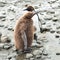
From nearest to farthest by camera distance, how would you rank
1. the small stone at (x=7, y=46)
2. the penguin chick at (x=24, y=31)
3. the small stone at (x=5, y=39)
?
the penguin chick at (x=24, y=31) → the small stone at (x=7, y=46) → the small stone at (x=5, y=39)

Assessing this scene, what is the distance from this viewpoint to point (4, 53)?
4098 millimetres

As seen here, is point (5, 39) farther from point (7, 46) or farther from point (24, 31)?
point (24, 31)

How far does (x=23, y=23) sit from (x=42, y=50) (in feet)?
1.66

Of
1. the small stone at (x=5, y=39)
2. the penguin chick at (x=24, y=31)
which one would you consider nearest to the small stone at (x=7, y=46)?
the small stone at (x=5, y=39)

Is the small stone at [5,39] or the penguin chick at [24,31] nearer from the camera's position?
the penguin chick at [24,31]

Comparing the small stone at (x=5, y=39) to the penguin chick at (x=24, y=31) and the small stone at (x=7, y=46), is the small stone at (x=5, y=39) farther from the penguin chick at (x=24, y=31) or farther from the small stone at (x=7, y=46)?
the penguin chick at (x=24, y=31)

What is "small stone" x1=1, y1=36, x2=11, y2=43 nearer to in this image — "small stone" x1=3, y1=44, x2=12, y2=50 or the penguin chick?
"small stone" x1=3, y1=44, x2=12, y2=50

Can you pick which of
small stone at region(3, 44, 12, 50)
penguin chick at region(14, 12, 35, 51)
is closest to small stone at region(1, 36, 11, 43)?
small stone at region(3, 44, 12, 50)

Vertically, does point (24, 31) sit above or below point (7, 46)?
above

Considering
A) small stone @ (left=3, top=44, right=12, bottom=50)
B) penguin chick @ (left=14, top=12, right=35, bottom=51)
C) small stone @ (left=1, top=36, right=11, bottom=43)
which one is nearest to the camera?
penguin chick @ (left=14, top=12, right=35, bottom=51)

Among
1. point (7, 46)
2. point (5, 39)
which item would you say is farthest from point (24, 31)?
point (5, 39)

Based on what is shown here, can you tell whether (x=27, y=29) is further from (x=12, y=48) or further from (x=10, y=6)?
(x=10, y=6)

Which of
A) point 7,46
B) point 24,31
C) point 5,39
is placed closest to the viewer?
point 24,31

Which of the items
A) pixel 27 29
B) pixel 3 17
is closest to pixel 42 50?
pixel 27 29
